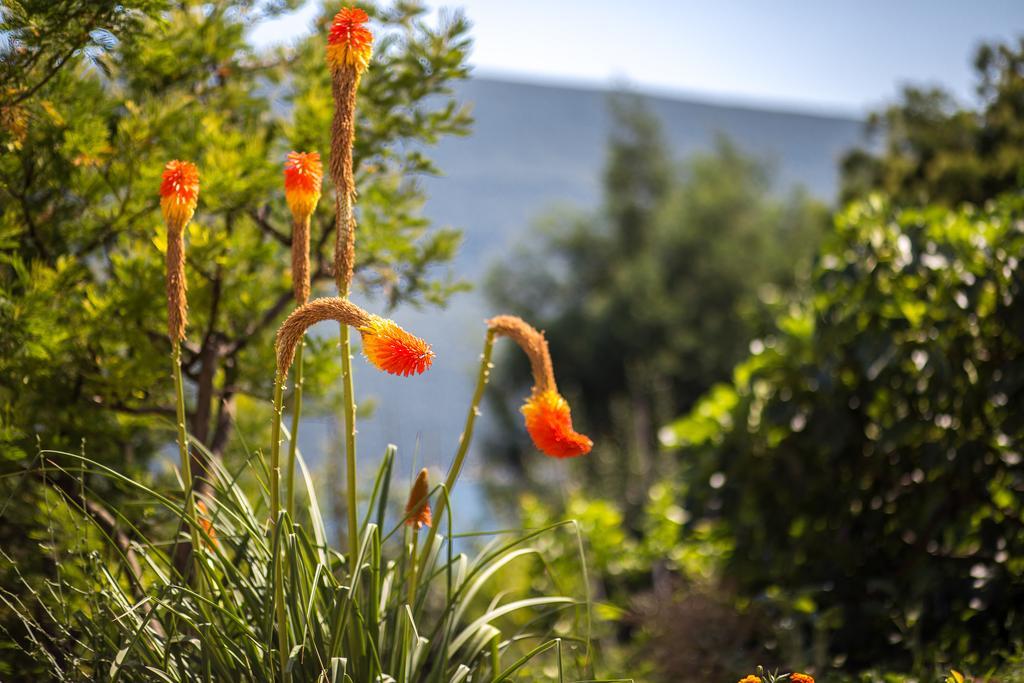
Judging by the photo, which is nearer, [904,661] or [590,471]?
[904,661]

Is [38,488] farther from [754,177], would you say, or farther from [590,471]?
[754,177]

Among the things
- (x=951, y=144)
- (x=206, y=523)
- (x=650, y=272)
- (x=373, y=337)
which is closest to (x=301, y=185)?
(x=373, y=337)

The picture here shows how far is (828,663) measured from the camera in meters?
2.21

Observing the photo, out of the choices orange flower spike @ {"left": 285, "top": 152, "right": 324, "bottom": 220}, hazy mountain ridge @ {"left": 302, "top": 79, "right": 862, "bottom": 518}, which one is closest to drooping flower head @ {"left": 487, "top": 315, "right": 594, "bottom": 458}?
orange flower spike @ {"left": 285, "top": 152, "right": 324, "bottom": 220}

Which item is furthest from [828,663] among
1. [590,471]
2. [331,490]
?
[590,471]

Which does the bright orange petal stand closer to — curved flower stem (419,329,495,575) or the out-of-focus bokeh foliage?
curved flower stem (419,329,495,575)

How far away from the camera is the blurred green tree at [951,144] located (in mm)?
6102

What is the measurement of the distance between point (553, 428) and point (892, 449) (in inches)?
57.3

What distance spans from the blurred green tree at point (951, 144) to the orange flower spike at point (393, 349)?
4.96 m

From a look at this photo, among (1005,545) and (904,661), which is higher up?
(1005,545)

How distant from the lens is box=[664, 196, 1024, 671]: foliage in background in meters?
2.16

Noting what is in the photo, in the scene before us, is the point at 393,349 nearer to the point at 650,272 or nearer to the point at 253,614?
the point at 253,614

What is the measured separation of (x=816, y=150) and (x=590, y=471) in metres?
14.5

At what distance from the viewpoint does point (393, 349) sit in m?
1.09
